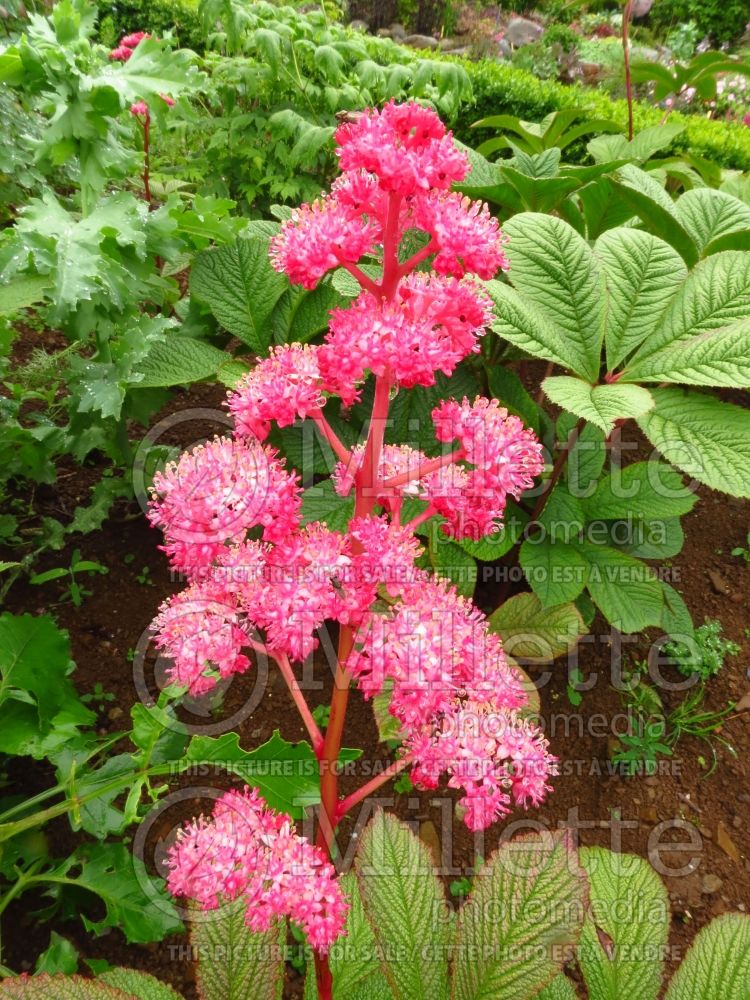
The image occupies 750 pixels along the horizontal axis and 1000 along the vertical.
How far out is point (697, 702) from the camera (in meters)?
2.09

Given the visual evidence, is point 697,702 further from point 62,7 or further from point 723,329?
point 62,7

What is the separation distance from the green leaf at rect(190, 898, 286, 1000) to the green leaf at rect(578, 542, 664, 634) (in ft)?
3.45

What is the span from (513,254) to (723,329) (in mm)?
494

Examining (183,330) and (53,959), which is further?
(183,330)

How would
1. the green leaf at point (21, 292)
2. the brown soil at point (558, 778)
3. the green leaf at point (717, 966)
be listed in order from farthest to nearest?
the brown soil at point (558, 778)
the green leaf at point (21, 292)
the green leaf at point (717, 966)

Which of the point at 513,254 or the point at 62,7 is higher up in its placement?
the point at 62,7

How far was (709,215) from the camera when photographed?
195 cm

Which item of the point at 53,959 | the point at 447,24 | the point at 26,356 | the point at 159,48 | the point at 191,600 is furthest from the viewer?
the point at 447,24

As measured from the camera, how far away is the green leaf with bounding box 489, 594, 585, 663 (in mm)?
1726

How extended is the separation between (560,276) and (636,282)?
18 cm

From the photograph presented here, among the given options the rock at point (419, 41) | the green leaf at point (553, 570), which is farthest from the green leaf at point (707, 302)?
the rock at point (419, 41)

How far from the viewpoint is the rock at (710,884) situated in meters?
1.74

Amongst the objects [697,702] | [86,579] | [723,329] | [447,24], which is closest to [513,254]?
[723,329]

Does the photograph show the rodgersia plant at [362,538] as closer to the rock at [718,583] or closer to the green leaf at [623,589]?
the green leaf at [623,589]
